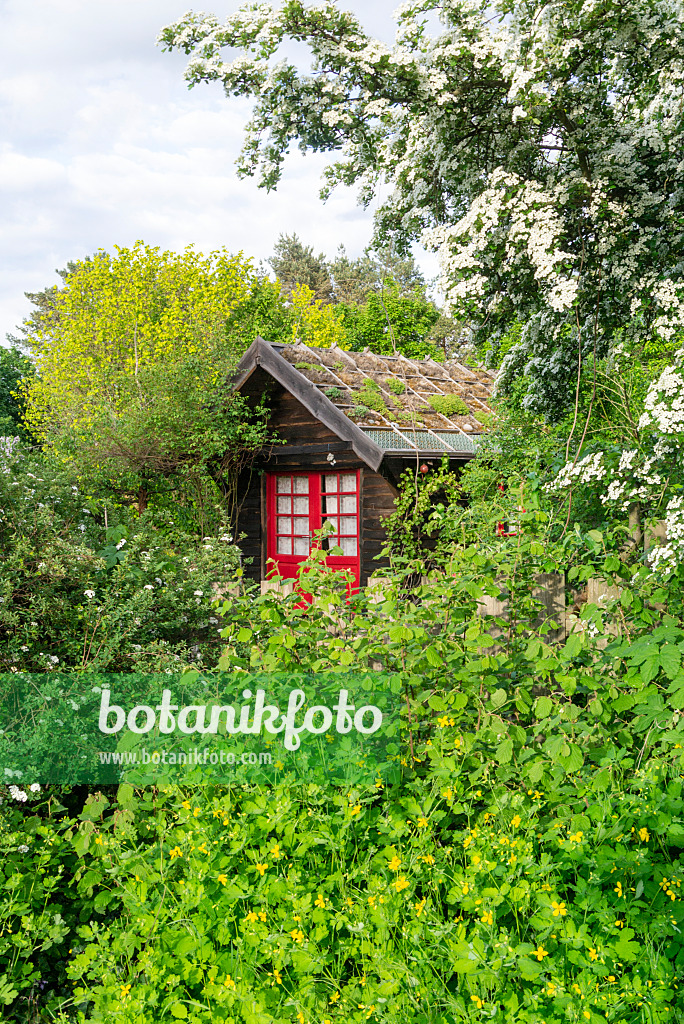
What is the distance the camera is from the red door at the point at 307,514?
31.4 feet

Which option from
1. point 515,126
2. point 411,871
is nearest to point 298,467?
point 515,126

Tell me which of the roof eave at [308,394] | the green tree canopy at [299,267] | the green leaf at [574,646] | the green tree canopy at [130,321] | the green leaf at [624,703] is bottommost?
the green leaf at [624,703]

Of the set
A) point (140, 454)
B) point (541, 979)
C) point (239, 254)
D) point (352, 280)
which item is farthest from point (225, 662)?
point (352, 280)

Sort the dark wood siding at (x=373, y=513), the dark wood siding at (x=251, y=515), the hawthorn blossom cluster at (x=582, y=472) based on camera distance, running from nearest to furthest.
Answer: the hawthorn blossom cluster at (x=582, y=472) < the dark wood siding at (x=373, y=513) < the dark wood siding at (x=251, y=515)

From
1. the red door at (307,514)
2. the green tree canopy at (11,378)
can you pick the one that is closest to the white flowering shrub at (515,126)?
the red door at (307,514)

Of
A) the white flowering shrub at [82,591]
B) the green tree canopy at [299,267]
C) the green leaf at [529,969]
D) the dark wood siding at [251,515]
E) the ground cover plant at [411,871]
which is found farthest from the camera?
the green tree canopy at [299,267]

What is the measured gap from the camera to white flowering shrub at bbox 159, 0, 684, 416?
4910 mm

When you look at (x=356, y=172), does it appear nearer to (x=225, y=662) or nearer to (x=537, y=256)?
(x=537, y=256)

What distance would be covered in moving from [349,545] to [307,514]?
3.01 ft

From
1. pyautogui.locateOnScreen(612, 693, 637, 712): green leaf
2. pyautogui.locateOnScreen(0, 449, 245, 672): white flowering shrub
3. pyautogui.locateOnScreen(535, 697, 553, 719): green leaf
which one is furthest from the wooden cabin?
pyautogui.locateOnScreen(535, 697, 553, 719): green leaf

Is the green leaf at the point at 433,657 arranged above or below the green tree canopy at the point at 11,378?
below

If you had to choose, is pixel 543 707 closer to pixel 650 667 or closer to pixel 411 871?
pixel 650 667

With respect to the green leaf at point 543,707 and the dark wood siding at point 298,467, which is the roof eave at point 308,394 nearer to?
the dark wood siding at point 298,467

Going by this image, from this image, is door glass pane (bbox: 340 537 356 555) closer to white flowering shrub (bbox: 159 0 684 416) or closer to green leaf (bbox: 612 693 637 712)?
white flowering shrub (bbox: 159 0 684 416)
